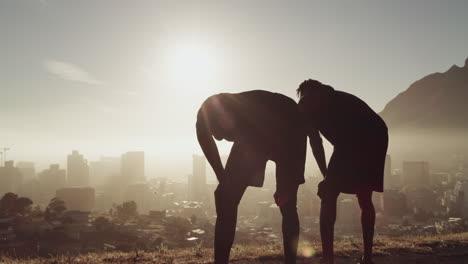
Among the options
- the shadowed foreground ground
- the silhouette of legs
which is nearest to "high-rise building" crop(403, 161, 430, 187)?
the shadowed foreground ground

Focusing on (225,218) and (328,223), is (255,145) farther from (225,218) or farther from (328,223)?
(328,223)

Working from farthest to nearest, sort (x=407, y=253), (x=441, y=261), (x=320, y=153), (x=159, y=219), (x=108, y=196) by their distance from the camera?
1. (x=108, y=196)
2. (x=159, y=219)
3. (x=407, y=253)
4. (x=441, y=261)
5. (x=320, y=153)

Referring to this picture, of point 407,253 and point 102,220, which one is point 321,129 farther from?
point 102,220

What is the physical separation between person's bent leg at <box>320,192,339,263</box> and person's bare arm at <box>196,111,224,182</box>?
1766 millimetres

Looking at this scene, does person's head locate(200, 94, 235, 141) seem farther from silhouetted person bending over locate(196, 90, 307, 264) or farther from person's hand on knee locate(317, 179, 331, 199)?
person's hand on knee locate(317, 179, 331, 199)

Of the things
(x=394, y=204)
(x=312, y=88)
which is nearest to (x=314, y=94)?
(x=312, y=88)

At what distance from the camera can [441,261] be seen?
243 inches

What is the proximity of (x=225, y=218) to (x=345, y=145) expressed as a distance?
2296 millimetres

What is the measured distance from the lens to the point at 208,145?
442cm

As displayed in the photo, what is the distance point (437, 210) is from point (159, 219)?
4992 inches

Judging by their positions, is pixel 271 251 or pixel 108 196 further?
pixel 108 196

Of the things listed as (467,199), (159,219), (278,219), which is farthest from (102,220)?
(467,199)

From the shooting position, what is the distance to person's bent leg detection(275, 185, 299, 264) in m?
4.24

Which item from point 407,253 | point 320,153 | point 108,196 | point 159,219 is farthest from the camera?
point 108,196
